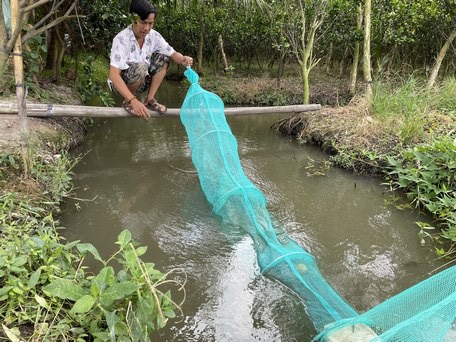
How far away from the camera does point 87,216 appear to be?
3049 millimetres

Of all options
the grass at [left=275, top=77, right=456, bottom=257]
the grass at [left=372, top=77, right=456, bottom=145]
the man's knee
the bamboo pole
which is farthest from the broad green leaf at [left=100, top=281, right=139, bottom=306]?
the grass at [left=372, top=77, right=456, bottom=145]

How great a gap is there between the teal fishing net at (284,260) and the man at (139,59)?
0.51 m

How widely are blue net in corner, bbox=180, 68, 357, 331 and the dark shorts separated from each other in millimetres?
596

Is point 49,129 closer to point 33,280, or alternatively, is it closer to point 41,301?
point 33,280

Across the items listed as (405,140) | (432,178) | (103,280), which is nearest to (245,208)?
(103,280)

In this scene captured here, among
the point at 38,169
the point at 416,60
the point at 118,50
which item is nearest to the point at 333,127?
the point at 118,50

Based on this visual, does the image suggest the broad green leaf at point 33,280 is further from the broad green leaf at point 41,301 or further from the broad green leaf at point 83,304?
the broad green leaf at point 83,304

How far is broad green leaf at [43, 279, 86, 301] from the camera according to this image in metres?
1.40

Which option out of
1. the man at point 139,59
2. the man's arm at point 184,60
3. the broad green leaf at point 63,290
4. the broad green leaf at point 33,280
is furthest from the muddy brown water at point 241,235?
the man's arm at point 184,60

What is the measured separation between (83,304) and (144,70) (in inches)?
120

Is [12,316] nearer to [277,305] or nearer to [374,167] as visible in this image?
[277,305]

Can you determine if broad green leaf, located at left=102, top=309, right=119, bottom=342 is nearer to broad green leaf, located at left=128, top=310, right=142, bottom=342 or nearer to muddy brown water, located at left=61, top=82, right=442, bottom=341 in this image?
broad green leaf, located at left=128, top=310, right=142, bottom=342

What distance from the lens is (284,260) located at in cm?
201

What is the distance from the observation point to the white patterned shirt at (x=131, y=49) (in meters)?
3.49
